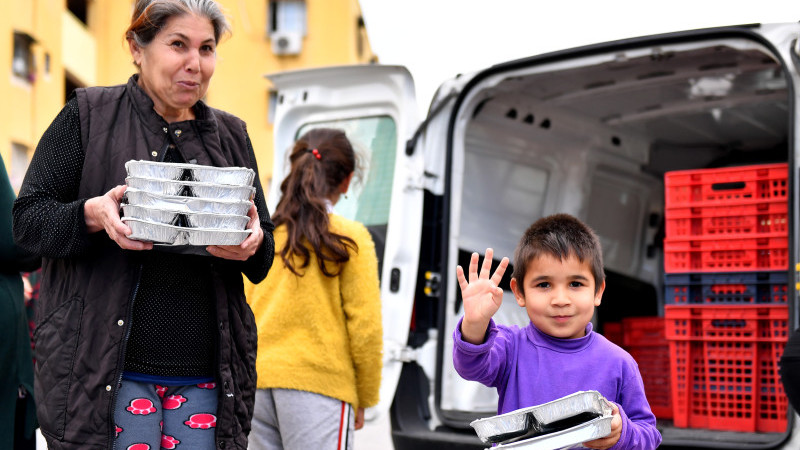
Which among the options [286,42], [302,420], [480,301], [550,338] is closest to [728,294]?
[302,420]

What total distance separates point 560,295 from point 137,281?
3.27ft

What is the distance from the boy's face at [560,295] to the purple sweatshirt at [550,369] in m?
0.04

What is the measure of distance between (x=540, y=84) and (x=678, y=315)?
1495 mm

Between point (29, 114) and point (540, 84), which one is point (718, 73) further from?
point (29, 114)

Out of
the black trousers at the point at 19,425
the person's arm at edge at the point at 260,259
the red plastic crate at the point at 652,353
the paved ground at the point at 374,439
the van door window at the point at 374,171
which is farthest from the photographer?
the paved ground at the point at 374,439

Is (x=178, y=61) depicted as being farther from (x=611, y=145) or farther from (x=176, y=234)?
(x=611, y=145)

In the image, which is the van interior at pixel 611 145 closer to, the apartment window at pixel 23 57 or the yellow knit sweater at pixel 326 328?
the yellow knit sweater at pixel 326 328

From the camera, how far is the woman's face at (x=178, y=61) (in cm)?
236

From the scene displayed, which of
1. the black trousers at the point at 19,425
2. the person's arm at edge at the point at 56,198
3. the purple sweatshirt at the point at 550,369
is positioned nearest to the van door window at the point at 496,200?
the black trousers at the point at 19,425

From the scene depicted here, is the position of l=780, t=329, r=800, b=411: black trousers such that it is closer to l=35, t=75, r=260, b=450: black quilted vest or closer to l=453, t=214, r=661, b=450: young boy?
l=453, t=214, r=661, b=450: young boy

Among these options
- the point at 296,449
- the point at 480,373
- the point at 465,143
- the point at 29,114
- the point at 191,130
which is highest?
the point at 29,114

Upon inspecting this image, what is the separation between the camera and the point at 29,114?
1908 cm

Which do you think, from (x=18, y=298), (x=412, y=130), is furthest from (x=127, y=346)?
(x=412, y=130)

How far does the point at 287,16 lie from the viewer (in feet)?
84.1
